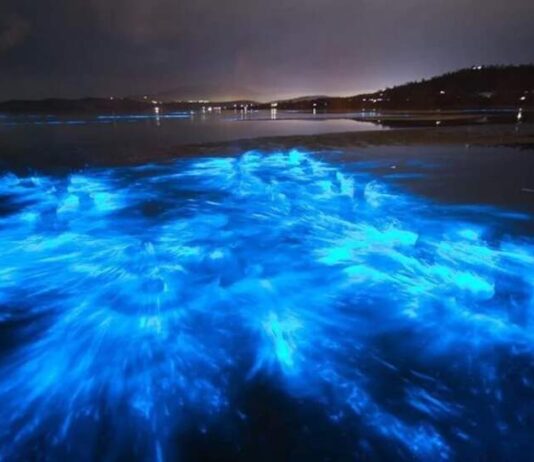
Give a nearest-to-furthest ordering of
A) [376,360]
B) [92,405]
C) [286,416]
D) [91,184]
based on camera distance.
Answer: [286,416], [92,405], [376,360], [91,184]

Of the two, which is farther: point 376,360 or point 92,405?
point 376,360

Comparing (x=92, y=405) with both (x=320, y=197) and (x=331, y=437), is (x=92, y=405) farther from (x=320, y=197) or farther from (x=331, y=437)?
(x=320, y=197)

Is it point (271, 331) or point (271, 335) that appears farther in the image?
point (271, 331)

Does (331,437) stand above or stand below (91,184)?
above

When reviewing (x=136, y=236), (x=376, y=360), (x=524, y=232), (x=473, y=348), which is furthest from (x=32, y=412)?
(x=524, y=232)
